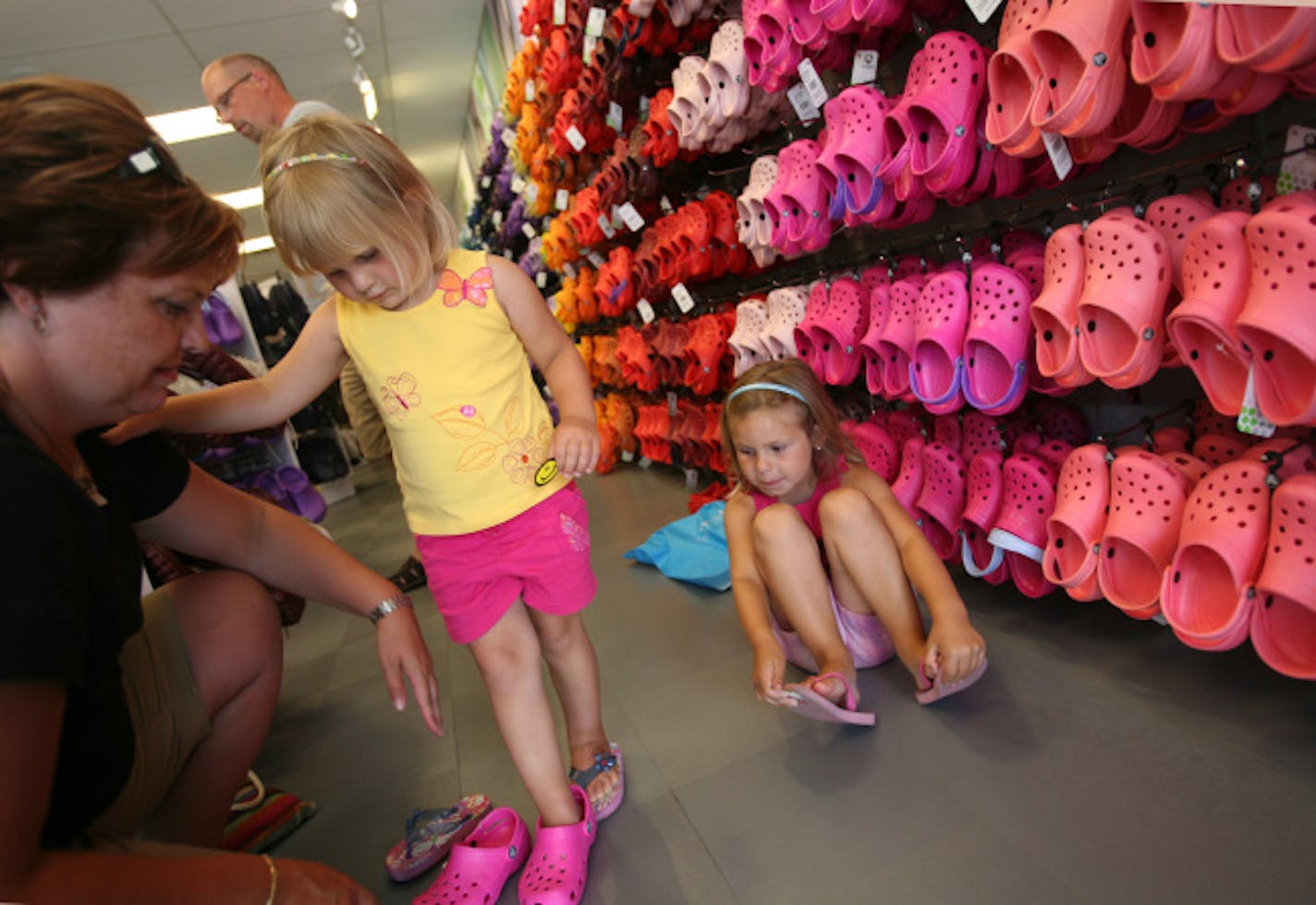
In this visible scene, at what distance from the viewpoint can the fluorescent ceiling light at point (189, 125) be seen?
6.25 metres

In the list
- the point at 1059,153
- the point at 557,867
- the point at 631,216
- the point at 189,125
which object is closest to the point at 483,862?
the point at 557,867

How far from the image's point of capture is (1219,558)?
1.22m

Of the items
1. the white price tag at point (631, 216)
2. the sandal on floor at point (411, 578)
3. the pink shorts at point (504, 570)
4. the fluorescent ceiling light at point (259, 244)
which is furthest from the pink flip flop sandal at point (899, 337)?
the fluorescent ceiling light at point (259, 244)

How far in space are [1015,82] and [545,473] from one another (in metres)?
1.17

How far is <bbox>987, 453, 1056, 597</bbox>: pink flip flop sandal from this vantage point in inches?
61.9

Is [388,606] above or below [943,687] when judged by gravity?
above

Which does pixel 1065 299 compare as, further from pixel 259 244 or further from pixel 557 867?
pixel 259 244

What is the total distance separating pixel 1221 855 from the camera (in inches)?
38.8

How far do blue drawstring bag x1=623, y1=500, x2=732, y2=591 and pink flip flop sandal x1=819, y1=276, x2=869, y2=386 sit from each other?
62 cm

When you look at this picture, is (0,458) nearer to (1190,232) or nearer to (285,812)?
(285,812)

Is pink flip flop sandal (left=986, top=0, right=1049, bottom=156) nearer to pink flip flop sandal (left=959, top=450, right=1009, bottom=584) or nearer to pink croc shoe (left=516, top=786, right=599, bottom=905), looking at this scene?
pink flip flop sandal (left=959, top=450, right=1009, bottom=584)

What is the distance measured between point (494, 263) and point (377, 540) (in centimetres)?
332

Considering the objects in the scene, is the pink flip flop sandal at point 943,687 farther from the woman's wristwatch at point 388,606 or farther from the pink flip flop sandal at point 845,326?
the woman's wristwatch at point 388,606

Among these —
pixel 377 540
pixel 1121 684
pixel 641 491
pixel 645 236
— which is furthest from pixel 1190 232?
pixel 377 540
